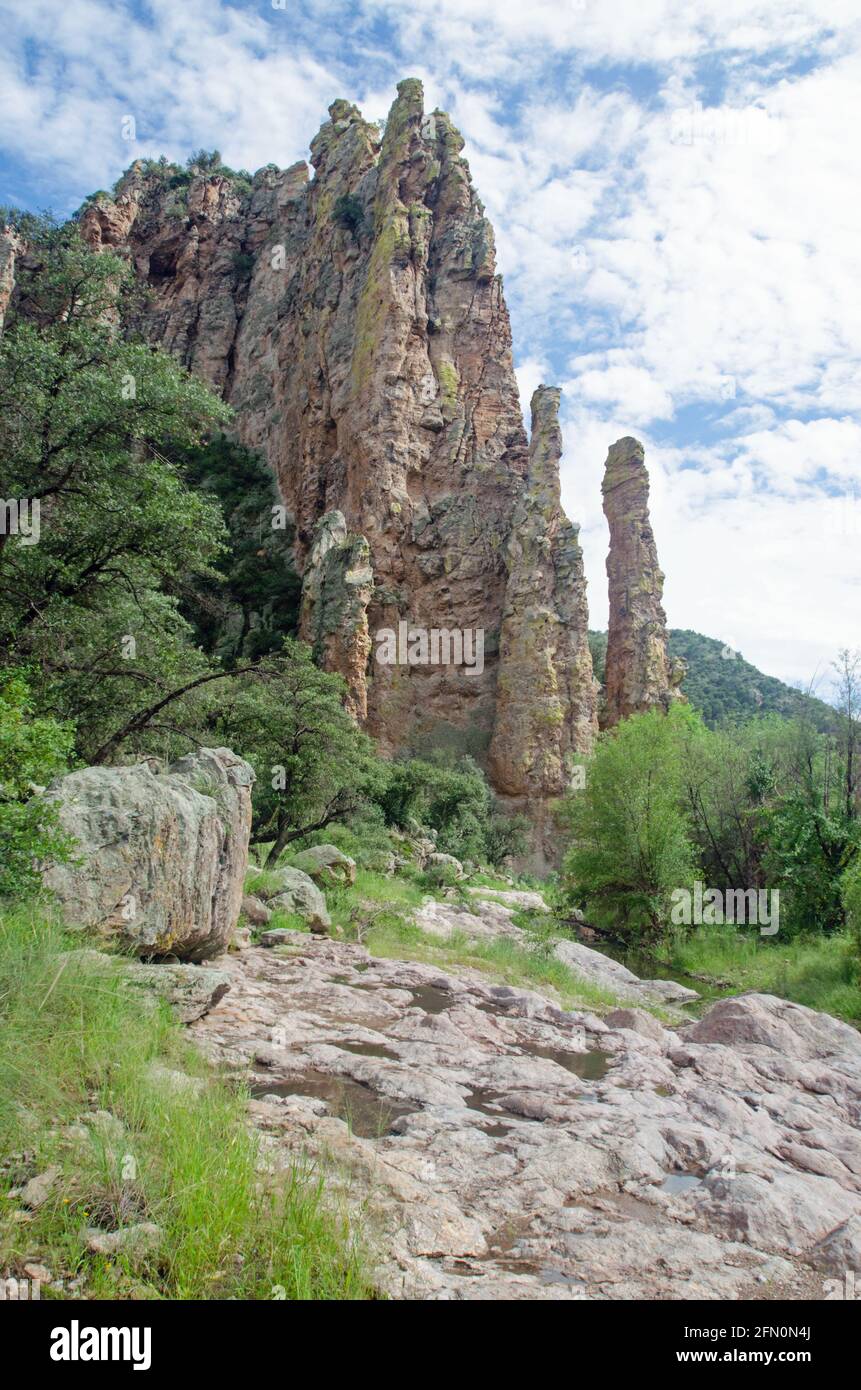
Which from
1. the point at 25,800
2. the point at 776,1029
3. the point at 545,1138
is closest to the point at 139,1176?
the point at 545,1138

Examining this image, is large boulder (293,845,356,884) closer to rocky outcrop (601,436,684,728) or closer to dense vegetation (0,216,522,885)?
dense vegetation (0,216,522,885)

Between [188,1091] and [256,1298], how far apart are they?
56.1 inches

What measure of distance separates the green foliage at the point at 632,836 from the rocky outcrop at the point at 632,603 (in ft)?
62.1

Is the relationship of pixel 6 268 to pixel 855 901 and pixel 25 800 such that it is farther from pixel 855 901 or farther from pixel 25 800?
pixel 855 901

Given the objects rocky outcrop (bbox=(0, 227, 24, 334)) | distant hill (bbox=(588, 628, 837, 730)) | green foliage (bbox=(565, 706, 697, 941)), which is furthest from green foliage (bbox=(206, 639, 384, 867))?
distant hill (bbox=(588, 628, 837, 730))

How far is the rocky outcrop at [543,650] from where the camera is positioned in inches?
1490

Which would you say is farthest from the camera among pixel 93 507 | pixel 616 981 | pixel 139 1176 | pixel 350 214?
pixel 350 214

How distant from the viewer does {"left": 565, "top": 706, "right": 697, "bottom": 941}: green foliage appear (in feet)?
69.7

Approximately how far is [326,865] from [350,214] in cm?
4776

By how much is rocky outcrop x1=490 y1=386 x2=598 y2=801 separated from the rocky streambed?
28.2 meters

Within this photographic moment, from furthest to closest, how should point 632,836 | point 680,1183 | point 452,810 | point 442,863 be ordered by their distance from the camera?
point 452,810, point 442,863, point 632,836, point 680,1183

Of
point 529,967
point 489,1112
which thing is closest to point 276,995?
point 489,1112

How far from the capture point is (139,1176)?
3.19 meters
